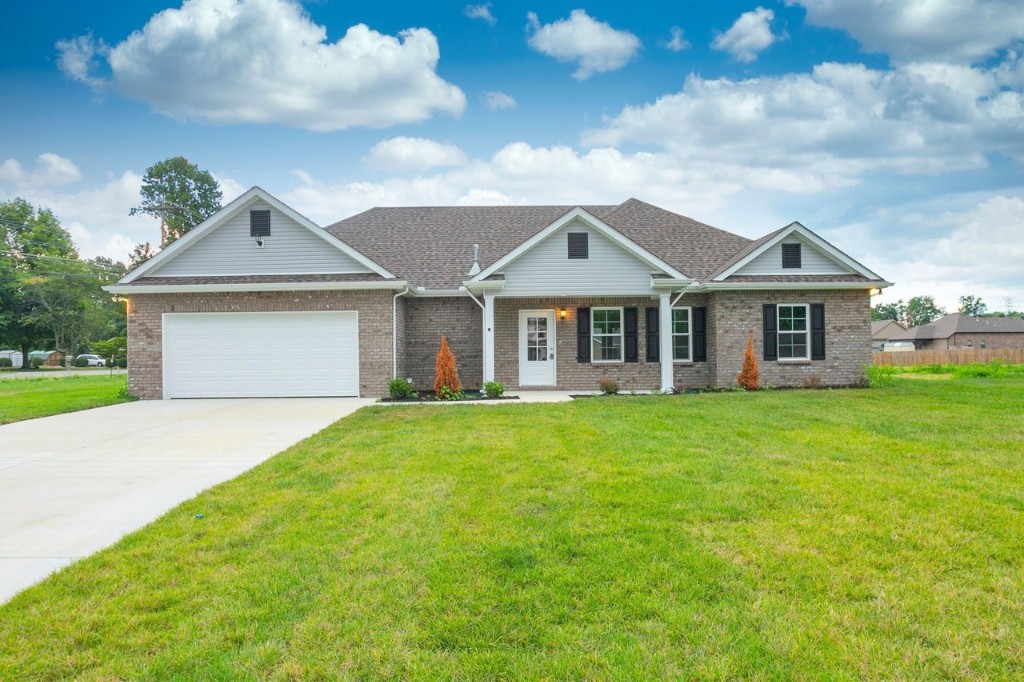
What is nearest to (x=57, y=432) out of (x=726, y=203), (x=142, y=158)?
(x=142, y=158)

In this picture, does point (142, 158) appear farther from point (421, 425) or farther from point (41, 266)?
point (41, 266)

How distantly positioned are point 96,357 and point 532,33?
45542 millimetres

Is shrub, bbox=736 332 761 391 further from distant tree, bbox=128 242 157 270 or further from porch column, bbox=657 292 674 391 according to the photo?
distant tree, bbox=128 242 157 270

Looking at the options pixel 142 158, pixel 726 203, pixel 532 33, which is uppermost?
pixel 532 33

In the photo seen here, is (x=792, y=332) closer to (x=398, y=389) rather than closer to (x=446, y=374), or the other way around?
(x=446, y=374)

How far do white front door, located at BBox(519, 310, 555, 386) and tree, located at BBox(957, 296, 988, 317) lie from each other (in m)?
A: 119

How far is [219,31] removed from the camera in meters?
14.0

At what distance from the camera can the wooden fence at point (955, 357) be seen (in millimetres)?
33375

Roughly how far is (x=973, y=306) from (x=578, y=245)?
121 m

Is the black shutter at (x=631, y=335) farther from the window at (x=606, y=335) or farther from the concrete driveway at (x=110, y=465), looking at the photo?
the concrete driveway at (x=110, y=465)

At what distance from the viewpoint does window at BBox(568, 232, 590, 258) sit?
45.3 feet

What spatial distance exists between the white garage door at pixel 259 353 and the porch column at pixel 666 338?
800cm

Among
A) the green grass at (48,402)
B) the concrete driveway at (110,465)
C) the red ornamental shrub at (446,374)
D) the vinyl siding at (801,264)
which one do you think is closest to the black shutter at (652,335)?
the vinyl siding at (801,264)

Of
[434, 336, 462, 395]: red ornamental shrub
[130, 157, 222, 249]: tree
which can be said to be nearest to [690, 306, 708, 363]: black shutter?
[434, 336, 462, 395]: red ornamental shrub
